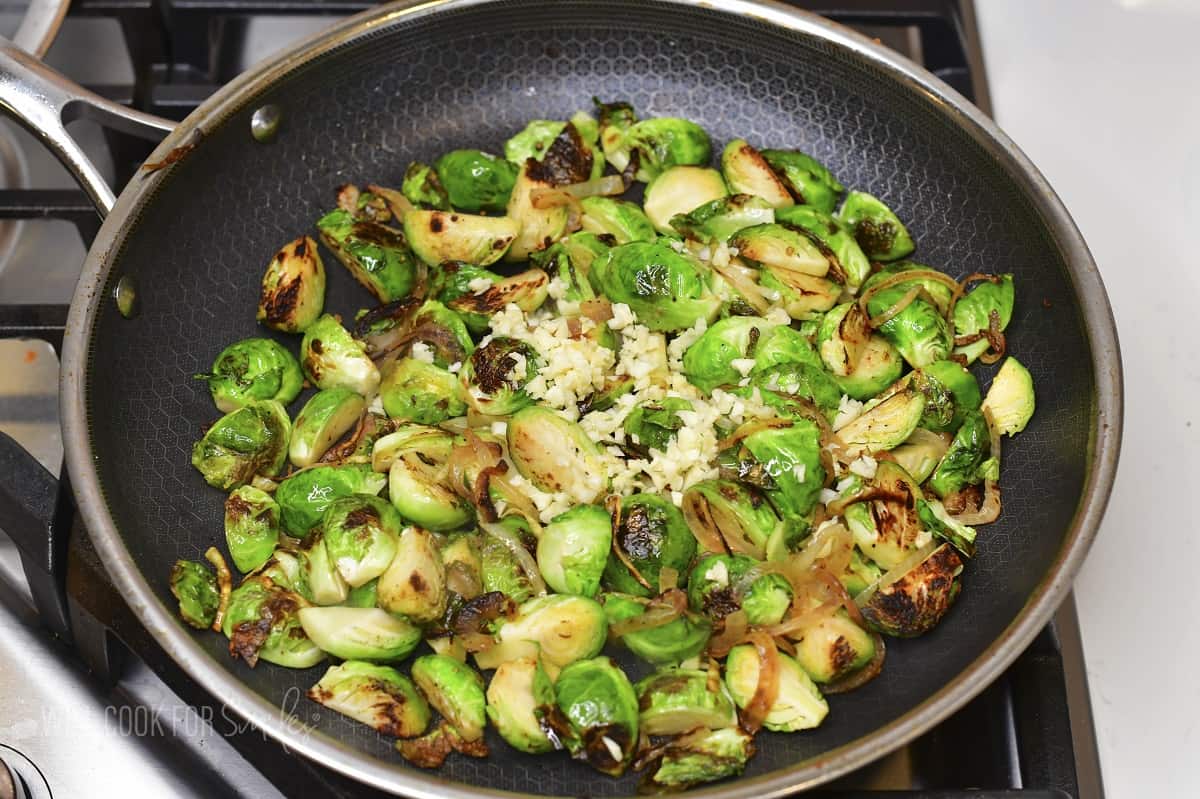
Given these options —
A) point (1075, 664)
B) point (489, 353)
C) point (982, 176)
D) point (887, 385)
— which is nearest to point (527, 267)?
point (489, 353)

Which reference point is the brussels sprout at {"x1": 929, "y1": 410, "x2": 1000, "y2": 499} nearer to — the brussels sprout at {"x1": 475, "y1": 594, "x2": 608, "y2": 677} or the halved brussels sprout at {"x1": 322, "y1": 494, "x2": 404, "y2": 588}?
the brussels sprout at {"x1": 475, "y1": 594, "x2": 608, "y2": 677}

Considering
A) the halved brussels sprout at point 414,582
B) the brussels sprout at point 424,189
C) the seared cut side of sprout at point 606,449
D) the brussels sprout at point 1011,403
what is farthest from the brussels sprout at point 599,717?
the brussels sprout at point 424,189

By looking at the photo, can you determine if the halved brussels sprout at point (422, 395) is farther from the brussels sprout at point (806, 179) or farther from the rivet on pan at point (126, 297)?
the brussels sprout at point (806, 179)

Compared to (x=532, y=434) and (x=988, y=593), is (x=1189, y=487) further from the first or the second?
(x=532, y=434)

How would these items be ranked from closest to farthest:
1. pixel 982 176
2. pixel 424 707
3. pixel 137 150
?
pixel 424 707
pixel 982 176
pixel 137 150

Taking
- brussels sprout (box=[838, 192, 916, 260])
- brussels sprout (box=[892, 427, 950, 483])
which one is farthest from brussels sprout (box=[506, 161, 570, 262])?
brussels sprout (box=[892, 427, 950, 483])

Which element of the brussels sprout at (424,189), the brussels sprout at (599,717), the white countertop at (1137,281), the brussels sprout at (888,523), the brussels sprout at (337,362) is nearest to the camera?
the brussels sprout at (599,717)

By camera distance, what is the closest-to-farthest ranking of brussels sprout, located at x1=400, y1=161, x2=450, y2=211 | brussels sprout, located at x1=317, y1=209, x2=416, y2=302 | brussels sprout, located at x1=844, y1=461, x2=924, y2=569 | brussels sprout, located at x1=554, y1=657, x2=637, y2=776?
brussels sprout, located at x1=554, y1=657, x2=637, y2=776 < brussels sprout, located at x1=844, y1=461, x2=924, y2=569 < brussels sprout, located at x1=317, y1=209, x2=416, y2=302 < brussels sprout, located at x1=400, y1=161, x2=450, y2=211
